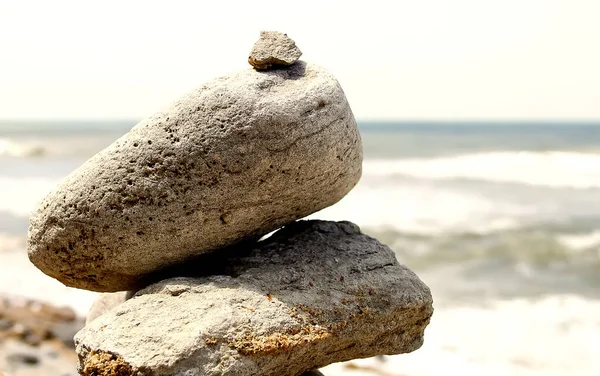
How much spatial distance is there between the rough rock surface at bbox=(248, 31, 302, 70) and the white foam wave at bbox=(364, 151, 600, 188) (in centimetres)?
1488

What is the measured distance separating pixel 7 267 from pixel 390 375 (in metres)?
6.47

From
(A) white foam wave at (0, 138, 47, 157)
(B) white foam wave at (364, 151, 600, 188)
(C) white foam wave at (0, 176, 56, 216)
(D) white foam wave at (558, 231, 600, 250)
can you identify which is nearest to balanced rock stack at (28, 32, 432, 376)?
(D) white foam wave at (558, 231, 600, 250)

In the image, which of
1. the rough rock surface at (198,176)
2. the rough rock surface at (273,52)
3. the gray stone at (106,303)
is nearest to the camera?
the rough rock surface at (198,176)

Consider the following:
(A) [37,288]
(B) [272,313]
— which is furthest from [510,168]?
(B) [272,313]

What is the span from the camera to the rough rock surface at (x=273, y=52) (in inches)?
140

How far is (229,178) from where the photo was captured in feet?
10.7

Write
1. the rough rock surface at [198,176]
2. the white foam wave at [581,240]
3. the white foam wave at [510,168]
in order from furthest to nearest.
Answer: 1. the white foam wave at [510,168]
2. the white foam wave at [581,240]
3. the rough rock surface at [198,176]

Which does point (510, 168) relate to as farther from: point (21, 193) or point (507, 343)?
point (21, 193)

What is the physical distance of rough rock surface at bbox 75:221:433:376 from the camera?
296cm

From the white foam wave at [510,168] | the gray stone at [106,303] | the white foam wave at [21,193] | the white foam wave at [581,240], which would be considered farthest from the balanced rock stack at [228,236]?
the white foam wave at [510,168]

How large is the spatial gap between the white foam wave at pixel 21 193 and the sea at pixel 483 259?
0.09 ft

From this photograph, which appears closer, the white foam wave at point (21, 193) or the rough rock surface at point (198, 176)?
the rough rock surface at point (198, 176)

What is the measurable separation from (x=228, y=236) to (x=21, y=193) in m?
14.4

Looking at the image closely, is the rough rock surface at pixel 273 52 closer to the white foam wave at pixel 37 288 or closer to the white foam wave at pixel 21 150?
the white foam wave at pixel 37 288
